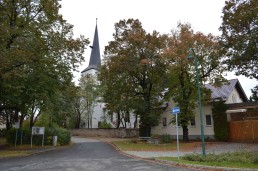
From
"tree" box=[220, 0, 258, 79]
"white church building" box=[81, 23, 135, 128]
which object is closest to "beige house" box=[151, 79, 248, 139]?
"tree" box=[220, 0, 258, 79]

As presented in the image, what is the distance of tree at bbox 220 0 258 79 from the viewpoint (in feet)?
60.0

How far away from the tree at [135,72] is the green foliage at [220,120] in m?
6.37

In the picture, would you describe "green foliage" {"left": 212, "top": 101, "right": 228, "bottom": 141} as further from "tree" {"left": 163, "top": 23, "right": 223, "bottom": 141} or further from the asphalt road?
the asphalt road

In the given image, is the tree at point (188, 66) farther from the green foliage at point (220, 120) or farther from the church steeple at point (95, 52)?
the church steeple at point (95, 52)

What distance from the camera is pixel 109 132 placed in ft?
148

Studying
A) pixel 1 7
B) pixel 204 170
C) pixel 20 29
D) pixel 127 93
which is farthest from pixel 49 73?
pixel 204 170

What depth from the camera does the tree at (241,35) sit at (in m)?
18.3

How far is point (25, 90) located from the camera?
22.0m

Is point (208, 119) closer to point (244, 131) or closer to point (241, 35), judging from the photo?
point (244, 131)

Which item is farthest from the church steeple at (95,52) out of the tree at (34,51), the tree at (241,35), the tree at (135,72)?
the tree at (241,35)

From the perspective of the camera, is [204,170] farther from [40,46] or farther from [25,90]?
[25,90]

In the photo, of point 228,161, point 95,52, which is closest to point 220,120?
→ point 228,161

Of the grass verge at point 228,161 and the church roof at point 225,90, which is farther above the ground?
the church roof at point 225,90

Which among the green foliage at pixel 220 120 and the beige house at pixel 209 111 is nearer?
the green foliage at pixel 220 120
